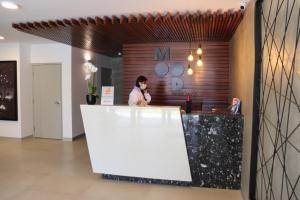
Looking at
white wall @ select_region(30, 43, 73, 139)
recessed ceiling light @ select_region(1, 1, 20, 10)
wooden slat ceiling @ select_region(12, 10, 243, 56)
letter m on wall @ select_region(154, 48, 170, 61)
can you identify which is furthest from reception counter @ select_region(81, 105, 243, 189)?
white wall @ select_region(30, 43, 73, 139)

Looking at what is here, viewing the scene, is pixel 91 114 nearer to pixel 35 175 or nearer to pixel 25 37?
pixel 35 175

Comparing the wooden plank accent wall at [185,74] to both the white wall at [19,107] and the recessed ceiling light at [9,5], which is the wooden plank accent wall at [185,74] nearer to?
the white wall at [19,107]

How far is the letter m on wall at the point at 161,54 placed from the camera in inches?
237

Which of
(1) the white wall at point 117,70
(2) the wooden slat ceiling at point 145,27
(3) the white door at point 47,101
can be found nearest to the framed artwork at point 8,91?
(3) the white door at point 47,101

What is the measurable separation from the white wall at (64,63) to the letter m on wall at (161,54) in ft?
7.61

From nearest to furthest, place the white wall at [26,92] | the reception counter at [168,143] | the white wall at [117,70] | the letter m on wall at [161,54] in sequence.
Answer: the reception counter at [168,143], the letter m on wall at [161,54], the white wall at [26,92], the white wall at [117,70]

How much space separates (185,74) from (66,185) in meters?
3.55

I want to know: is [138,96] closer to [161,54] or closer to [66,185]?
[66,185]

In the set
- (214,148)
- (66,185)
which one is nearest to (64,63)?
(66,185)

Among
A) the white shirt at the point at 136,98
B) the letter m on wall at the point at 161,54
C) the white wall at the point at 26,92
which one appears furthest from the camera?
the white wall at the point at 26,92

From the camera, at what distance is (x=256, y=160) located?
2.64 meters

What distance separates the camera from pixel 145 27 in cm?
438

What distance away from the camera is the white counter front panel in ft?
12.1

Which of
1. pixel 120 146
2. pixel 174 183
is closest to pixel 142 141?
pixel 120 146
